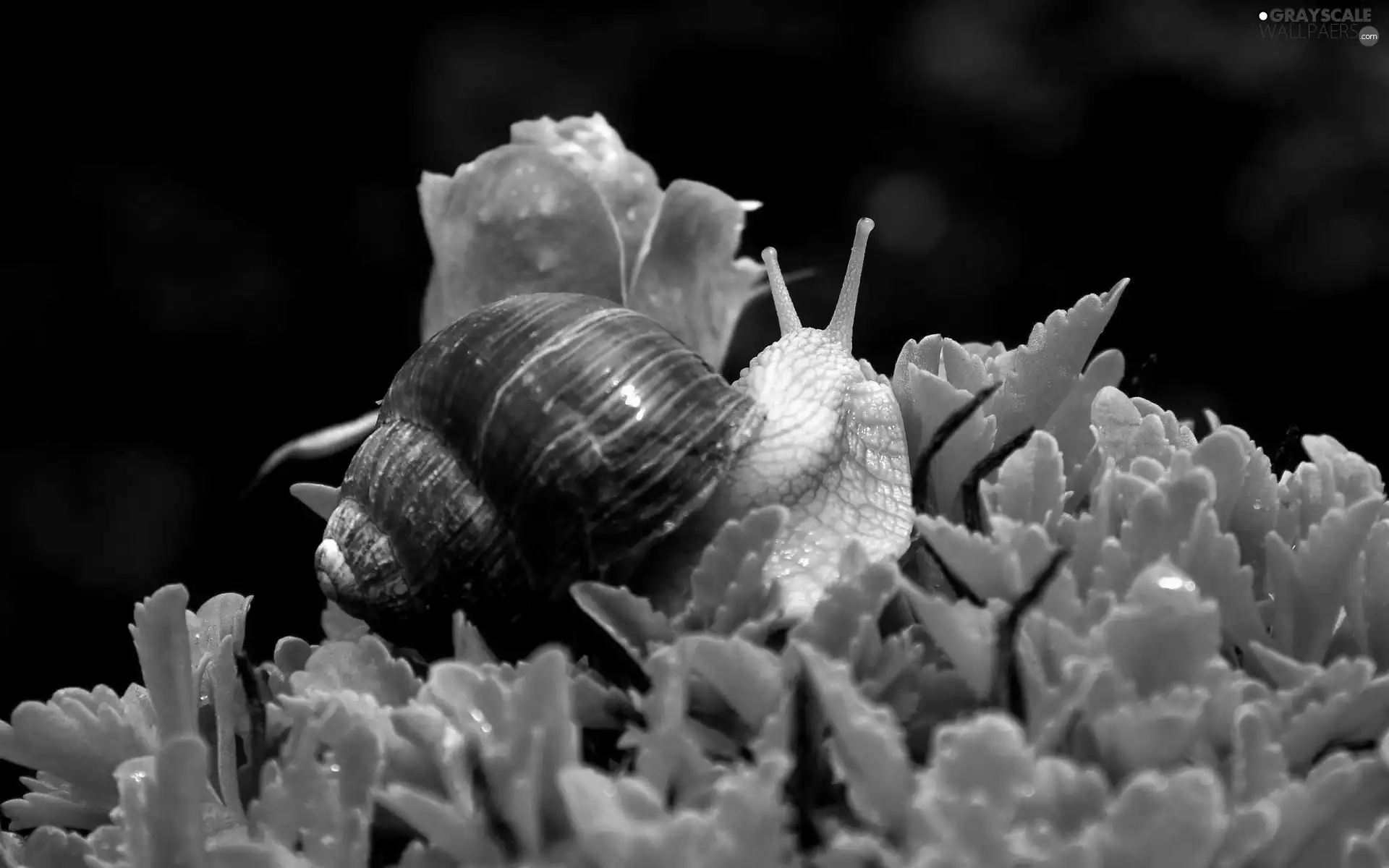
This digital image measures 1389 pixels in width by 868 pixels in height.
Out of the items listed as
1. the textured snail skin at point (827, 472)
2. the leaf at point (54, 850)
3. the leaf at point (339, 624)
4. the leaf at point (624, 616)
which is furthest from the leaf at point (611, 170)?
the leaf at point (54, 850)

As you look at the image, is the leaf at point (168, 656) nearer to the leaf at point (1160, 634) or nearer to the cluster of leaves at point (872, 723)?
the cluster of leaves at point (872, 723)

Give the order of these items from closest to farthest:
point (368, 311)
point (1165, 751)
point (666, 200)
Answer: point (1165, 751) < point (666, 200) < point (368, 311)

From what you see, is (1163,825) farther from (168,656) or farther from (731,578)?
(168,656)

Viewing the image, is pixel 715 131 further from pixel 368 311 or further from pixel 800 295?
pixel 368 311

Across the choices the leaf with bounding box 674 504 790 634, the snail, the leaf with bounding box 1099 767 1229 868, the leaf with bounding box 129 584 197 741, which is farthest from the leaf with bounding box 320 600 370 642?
the leaf with bounding box 1099 767 1229 868

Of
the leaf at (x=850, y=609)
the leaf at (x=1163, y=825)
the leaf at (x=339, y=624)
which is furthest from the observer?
the leaf at (x=339, y=624)

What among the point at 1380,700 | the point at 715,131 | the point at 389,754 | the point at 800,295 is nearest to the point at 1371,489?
the point at 1380,700

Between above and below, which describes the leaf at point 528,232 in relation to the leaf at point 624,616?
above
